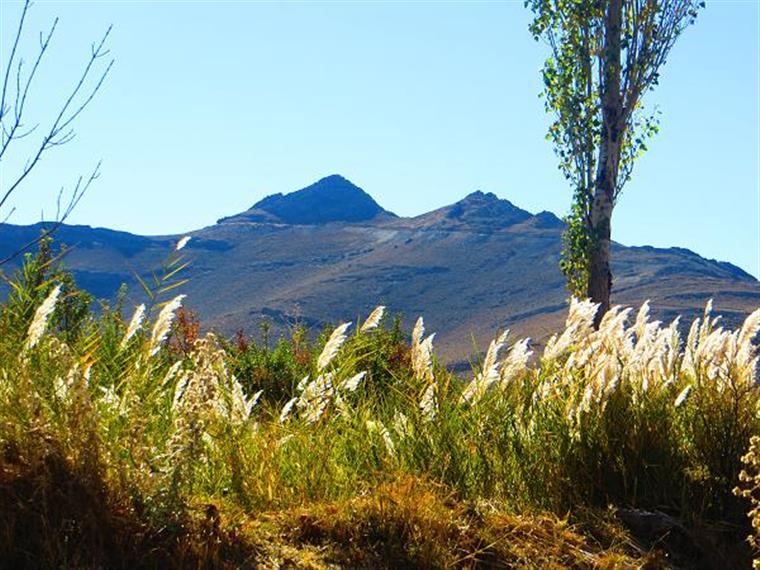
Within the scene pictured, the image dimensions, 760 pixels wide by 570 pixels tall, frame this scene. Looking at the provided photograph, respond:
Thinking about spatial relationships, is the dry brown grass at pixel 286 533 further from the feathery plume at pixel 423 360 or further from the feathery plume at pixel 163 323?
the feathery plume at pixel 163 323

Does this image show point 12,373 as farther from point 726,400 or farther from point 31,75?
point 726,400

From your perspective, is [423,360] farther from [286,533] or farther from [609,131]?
[609,131]

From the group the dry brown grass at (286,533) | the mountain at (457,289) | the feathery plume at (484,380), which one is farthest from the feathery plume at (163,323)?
the mountain at (457,289)

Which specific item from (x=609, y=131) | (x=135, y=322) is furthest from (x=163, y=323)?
(x=609, y=131)

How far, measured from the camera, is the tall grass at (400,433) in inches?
149

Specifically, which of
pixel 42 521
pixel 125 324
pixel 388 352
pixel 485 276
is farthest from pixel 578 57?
pixel 485 276

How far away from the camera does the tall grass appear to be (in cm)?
378

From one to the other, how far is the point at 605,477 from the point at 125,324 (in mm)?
3314

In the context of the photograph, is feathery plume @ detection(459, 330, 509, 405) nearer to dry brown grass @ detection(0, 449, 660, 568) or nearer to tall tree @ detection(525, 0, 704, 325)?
dry brown grass @ detection(0, 449, 660, 568)

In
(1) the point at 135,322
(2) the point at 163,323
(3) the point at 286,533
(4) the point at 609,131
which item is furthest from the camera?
(4) the point at 609,131

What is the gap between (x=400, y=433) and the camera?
4.89 m

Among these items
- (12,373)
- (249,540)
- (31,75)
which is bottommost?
(249,540)

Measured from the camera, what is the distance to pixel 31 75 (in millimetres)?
5383

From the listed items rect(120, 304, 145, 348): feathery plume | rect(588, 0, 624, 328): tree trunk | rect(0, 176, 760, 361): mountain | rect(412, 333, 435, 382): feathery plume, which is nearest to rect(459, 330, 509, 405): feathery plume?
rect(412, 333, 435, 382): feathery plume
